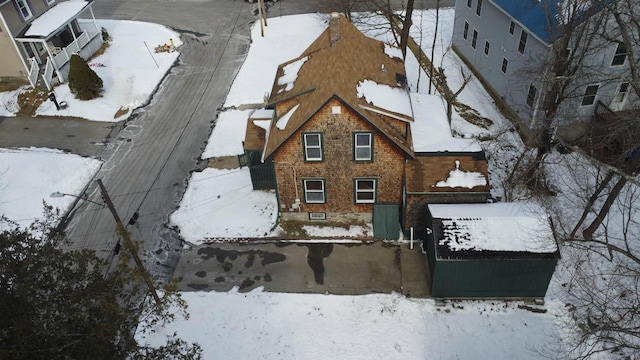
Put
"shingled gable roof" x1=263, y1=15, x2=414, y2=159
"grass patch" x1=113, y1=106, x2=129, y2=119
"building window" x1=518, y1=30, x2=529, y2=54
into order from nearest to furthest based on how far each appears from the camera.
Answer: "shingled gable roof" x1=263, y1=15, x2=414, y2=159 < "building window" x1=518, y1=30, x2=529, y2=54 < "grass patch" x1=113, y1=106, x2=129, y2=119

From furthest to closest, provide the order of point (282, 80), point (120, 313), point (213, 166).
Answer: point (213, 166) → point (282, 80) → point (120, 313)

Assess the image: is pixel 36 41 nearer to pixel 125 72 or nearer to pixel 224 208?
pixel 125 72

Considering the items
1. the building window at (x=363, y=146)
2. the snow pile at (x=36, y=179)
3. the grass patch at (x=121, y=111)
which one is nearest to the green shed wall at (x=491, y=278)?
the building window at (x=363, y=146)

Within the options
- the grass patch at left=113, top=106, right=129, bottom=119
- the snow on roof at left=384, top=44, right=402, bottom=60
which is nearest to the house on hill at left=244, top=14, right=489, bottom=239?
the snow on roof at left=384, top=44, right=402, bottom=60

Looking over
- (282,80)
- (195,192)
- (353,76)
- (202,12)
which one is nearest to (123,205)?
(195,192)

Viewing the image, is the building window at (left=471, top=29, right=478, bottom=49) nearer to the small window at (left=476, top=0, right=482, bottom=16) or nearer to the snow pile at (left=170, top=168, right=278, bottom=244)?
the small window at (left=476, top=0, right=482, bottom=16)

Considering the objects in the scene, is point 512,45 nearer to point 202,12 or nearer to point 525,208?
point 525,208
